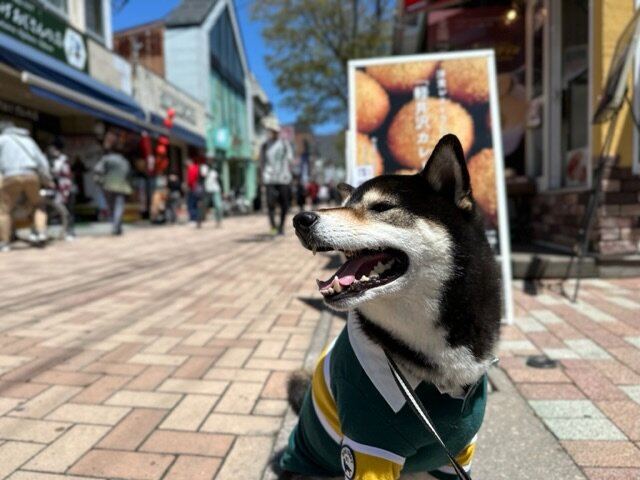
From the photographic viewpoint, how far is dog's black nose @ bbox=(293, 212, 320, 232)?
4.78 ft

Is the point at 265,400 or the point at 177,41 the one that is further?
the point at 177,41

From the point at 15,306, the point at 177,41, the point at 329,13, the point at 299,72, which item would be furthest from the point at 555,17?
the point at 177,41

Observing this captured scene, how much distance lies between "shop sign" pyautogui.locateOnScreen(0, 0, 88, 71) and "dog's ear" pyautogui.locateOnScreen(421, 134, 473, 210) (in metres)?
10.8

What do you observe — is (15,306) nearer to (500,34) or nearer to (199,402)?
(199,402)

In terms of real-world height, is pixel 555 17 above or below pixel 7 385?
above

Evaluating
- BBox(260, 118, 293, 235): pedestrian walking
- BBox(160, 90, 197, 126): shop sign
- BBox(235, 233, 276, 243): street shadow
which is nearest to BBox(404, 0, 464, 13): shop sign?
BBox(260, 118, 293, 235): pedestrian walking

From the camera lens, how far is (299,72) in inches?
819

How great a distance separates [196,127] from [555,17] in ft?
61.2

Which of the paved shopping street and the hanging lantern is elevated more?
the hanging lantern

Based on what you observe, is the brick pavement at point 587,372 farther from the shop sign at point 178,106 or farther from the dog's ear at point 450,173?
the shop sign at point 178,106

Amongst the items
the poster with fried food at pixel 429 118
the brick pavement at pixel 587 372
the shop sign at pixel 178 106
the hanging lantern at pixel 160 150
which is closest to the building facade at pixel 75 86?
the hanging lantern at pixel 160 150

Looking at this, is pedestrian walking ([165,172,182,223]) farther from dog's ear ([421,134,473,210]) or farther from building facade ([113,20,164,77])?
dog's ear ([421,134,473,210])

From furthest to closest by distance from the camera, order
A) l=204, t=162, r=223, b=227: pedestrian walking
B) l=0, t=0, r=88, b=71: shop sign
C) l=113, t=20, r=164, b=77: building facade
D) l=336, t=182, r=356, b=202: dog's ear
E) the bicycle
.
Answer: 1. l=113, t=20, r=164, b=77: building facade
2. l=204, t=162, r=223, b=227: pedestrian walking
3. l=0, t=0, r=88, b=71: shop sign
4. the bicycle
5. l=336, t=182, r=356, b=202: dog's ear

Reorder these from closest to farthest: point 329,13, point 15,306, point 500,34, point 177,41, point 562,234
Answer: point 15,306
point 562,234
point 500,34
point 329,13
point 177,41
